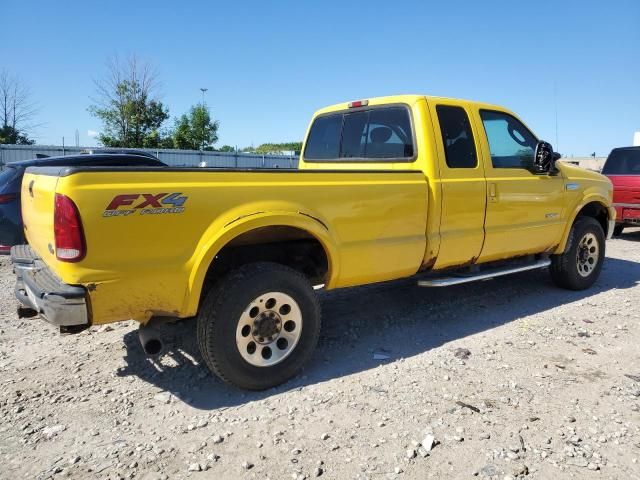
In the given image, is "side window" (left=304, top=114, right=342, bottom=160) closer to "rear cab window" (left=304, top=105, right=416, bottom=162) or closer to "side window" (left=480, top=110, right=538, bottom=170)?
"rear cab window" (left=304, top=105, right=416, bottom=162)

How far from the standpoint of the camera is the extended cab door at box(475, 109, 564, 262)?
467 centimetres

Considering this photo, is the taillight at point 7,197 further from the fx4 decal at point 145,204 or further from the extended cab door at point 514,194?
the extended cab door at point 514,194

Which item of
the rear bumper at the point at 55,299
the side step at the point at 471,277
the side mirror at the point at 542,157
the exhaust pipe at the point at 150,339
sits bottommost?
the exhaust pipe at the point at 150,339

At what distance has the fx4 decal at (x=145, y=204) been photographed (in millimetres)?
2719

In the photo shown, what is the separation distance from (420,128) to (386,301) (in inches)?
76.6

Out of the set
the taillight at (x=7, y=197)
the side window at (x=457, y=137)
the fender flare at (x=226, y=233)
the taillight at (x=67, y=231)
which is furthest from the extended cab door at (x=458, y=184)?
the taillight at (x=7, y=197)

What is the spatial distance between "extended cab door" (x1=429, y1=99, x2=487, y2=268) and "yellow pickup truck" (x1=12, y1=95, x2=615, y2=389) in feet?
0.05

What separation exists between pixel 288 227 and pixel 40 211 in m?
1.57

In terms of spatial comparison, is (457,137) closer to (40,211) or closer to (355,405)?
(355,405)

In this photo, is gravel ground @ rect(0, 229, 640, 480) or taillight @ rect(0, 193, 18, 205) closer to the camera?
gravel ground @ rect(0, 229, 640, 480)

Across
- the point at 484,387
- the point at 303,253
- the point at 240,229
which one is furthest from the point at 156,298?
the point at 484,387

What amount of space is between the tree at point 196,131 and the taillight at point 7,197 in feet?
88.1

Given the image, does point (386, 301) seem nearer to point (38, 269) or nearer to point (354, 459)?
point (354, 459)

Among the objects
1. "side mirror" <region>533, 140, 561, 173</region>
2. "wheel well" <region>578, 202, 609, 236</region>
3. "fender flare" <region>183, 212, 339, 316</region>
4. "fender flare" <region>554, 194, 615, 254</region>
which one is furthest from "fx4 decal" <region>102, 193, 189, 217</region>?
"wheel well" <region>578, 202, 609, 236</region>
